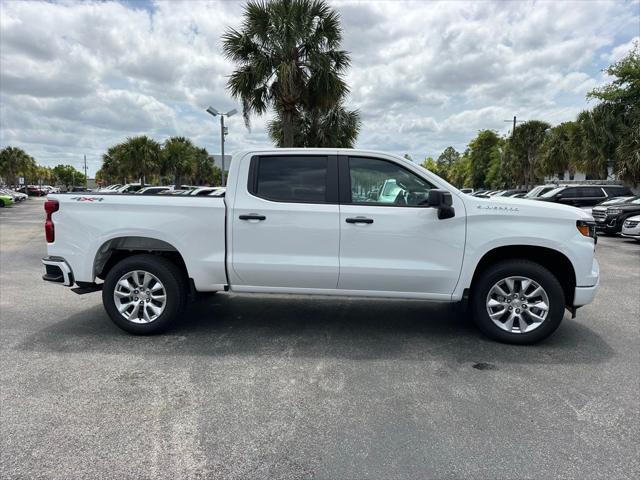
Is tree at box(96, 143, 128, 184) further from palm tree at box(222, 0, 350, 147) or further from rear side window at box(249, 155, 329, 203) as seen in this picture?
rear side window at box(249, 155, 329, 203)

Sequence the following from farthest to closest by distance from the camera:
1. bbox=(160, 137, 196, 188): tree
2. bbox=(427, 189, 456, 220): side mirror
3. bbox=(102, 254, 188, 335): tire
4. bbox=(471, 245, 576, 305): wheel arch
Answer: bbox=(160, 137, 196, 188): tree
bbox=(102, 254, 188, 335): tire
bbox=(471, 245, 576, 305): wheel arch
bbox=(427, 189, 456, 220): side mirror

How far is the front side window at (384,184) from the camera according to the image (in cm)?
455

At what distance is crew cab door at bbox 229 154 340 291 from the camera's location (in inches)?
179

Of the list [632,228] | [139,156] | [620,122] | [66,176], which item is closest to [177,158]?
[139,156]

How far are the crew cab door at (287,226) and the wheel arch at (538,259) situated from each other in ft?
4.98

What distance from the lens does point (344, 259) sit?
4.54m

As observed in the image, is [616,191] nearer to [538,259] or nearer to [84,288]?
[538,259]

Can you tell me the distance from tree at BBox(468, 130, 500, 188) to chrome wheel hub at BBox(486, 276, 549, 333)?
6389 centimetres

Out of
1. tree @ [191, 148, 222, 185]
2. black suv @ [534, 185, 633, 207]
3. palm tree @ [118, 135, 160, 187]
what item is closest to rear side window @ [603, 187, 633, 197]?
black suv @ [534, 185, 633, 207]

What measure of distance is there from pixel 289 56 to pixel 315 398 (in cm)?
1490

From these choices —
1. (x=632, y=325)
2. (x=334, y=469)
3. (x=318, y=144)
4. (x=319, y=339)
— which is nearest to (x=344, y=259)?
(x=319, y=339)

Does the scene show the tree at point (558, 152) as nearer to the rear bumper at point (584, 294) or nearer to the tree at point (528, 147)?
the tree at point (528, 147)

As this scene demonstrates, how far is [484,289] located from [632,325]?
221 centimetres

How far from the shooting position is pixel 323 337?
480 cm
